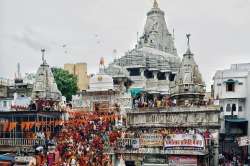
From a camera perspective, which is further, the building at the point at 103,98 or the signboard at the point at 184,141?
the building at the point at 103,98

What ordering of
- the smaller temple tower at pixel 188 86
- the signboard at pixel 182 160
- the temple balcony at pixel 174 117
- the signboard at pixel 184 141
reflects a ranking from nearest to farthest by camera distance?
the signboard at pixel 184 141
the signboard at pixel 182 160
the temple balcony at pixel 174 117
the smaller temple tower at pixel 188 86

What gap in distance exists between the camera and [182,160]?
27125mm

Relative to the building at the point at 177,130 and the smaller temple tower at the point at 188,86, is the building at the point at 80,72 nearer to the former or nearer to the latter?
the building at the point at 177,130

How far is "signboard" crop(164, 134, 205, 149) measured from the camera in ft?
87.4

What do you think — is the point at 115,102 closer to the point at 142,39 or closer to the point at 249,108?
the point at 249,108

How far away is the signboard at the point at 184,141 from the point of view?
2662cm

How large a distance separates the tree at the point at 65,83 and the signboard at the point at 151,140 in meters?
24.6

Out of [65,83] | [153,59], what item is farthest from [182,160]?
[65,83]

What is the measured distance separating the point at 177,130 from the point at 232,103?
8.50m

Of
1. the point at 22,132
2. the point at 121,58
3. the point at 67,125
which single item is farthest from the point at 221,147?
the point at 121,58

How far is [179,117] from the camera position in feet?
102

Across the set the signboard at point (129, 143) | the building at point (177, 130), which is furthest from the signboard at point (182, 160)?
the signboard at point (129, 143)

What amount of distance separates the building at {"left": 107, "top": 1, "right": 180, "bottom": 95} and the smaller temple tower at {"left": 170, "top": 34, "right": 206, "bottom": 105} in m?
11.7

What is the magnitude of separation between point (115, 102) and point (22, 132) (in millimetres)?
8656
